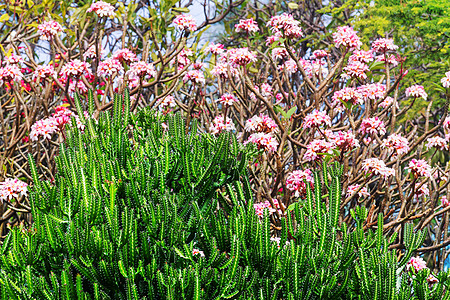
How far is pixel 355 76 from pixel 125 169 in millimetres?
2785

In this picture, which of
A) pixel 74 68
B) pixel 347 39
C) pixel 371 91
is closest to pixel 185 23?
pixel 74 68

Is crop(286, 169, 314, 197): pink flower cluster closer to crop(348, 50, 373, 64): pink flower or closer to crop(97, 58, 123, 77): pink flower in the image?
crop(348, 50, 373, 64): pink flower

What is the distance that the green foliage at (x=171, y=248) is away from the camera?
2346 mm

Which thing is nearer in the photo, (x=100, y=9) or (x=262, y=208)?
(x=262, y=208)

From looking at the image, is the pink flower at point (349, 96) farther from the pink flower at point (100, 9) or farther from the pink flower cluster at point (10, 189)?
the pink flower cluster at point (10, 189)

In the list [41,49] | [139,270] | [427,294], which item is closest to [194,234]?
[139,270]

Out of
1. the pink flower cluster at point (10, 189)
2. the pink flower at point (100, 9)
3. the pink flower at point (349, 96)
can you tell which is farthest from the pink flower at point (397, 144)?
the pink flower cluster at point (10, 189)

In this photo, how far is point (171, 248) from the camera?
247 centimetres

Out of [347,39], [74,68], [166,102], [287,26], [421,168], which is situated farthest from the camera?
[166,102]

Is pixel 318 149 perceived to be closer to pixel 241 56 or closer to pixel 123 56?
pixel 241 56

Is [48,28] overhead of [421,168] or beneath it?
overhead

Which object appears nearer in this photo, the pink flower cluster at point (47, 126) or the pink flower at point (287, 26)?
the pink flower cluster at point (47, 126)

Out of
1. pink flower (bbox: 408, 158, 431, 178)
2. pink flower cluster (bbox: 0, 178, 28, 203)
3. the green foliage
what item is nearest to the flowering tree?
pink flower (bbox: 408, 158, 431, 178)

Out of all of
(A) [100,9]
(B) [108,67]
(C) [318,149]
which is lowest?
(C) [318,149]
